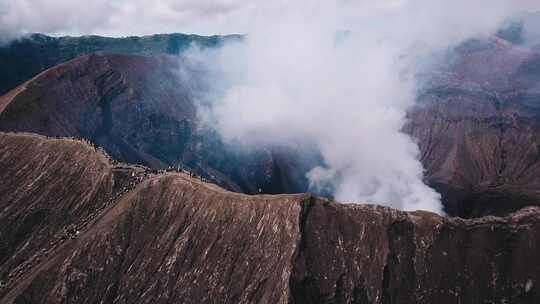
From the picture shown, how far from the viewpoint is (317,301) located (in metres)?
143

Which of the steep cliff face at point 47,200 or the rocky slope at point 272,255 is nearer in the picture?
the rocky slope at point 272,255

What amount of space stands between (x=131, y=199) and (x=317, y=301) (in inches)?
2665

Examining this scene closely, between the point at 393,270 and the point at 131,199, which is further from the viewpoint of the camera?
the point at 131,199

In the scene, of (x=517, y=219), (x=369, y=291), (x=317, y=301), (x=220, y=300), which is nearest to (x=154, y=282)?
(x=220, y=300)

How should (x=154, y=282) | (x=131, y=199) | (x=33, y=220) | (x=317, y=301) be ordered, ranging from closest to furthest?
(x=317, y=301), (x=154, y=282), (x=131, y=199), (x=33, y=220)

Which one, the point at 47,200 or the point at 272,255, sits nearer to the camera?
the point at 272,255

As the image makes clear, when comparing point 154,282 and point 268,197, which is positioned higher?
point 268,197

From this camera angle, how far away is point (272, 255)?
5906 inches

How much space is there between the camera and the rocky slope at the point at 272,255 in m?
146

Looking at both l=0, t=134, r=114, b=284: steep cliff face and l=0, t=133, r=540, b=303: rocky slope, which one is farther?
l=0, t=134, r=114, b=284: steep cliff face

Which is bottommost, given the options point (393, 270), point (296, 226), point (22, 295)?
point (22, 295)

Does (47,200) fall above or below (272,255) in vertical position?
above

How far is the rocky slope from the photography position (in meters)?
146

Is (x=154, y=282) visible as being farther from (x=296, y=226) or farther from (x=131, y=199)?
(x=296, y=226)
